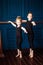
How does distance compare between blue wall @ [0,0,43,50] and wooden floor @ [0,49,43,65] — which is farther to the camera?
blue wall @ [0,0,43,50]

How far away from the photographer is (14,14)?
6.61 metres

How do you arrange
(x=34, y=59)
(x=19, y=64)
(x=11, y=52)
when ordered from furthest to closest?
(x=11, y=52)
(x=34, y=59)
(x=19, y=64)

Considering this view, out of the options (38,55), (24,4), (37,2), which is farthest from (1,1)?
(38,55)

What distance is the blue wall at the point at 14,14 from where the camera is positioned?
6551mm

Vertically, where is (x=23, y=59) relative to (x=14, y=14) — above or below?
below

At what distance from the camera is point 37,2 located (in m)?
6.72

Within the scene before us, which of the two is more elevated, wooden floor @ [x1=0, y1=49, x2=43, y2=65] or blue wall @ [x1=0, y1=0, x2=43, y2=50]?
blue wall @ [x1=0, y1=0, x2=43, y2=50]

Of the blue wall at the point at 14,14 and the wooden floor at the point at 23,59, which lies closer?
the wooden floor at the point at 23,59

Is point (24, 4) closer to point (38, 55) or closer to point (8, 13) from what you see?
point (8, 13)

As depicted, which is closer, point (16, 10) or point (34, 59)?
point (34, 59)

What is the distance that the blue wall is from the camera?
6.55 meters

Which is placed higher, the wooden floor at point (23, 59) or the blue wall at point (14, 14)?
the blue wall at point (14, 14)

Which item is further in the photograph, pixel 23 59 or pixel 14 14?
pixel 14 14

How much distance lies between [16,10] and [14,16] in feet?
0.65
